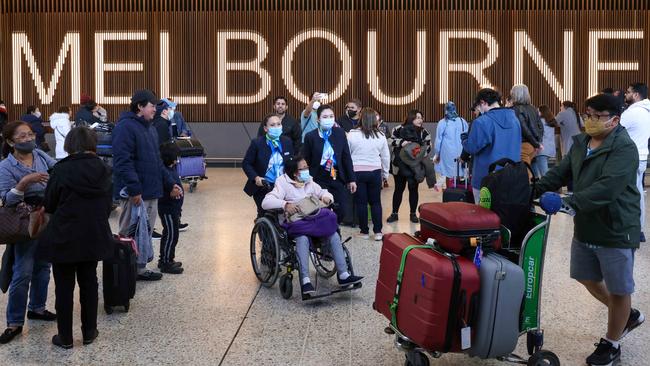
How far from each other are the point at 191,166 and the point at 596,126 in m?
8.48

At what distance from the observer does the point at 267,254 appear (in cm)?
618

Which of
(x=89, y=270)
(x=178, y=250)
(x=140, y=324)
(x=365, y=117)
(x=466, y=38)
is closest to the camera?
(x=89, y=270)

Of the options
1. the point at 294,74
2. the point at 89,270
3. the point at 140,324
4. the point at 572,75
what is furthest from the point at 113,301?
the point at 572,75

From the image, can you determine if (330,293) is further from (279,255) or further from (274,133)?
(274,133)

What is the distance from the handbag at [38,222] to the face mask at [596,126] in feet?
9.86

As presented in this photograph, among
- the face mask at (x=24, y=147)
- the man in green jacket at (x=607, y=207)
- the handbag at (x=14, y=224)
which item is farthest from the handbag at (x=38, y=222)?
the man in green jacket at (x=607, y=207)

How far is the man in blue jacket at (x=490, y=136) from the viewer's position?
6.55 metres

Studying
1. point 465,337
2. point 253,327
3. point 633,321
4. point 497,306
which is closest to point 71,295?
point 253,327

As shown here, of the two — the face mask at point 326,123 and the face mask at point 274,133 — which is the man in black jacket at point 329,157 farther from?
the face mask at point 274,133

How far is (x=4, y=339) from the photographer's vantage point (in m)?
4.89

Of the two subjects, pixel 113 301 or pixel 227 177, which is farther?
pixel 227 177

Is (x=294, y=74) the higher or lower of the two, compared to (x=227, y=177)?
higher

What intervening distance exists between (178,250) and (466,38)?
9.52 metres

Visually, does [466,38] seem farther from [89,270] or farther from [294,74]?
[89,270]
